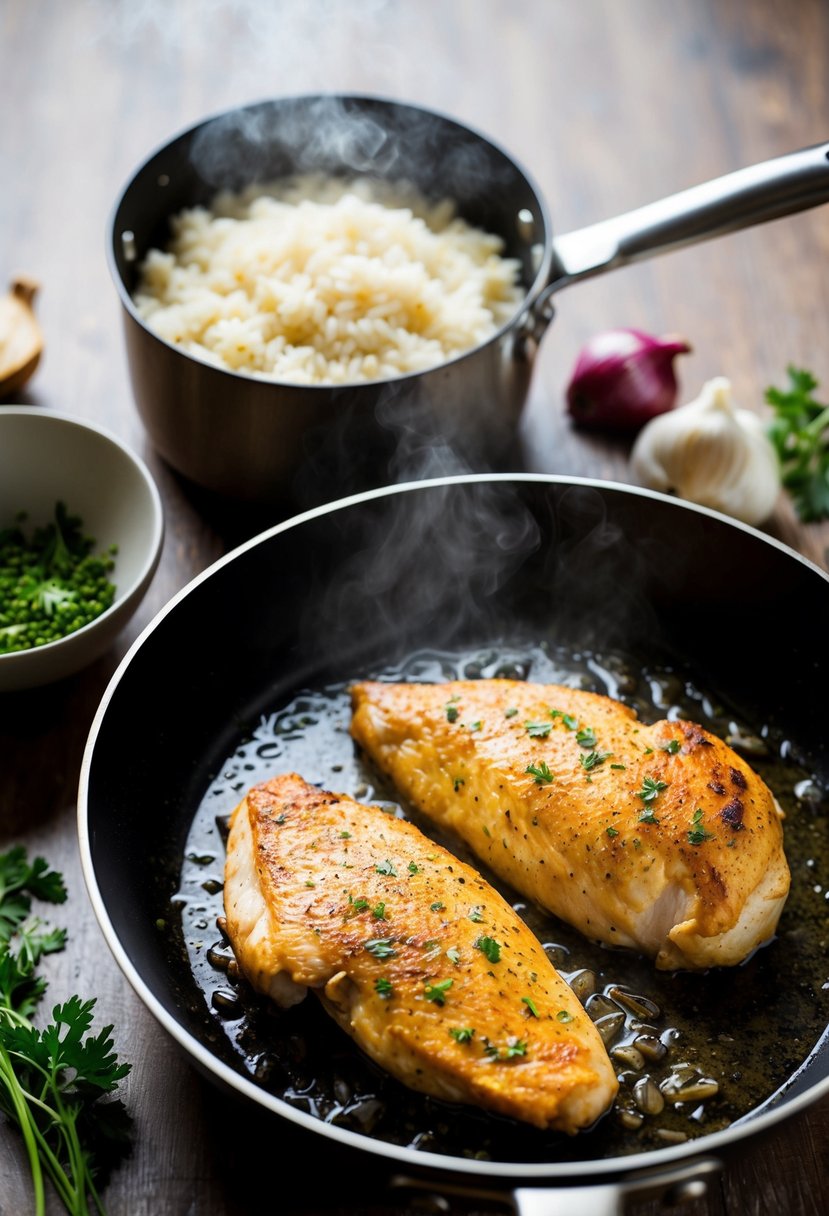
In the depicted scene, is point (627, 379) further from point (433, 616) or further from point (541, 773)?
point (541, 773)

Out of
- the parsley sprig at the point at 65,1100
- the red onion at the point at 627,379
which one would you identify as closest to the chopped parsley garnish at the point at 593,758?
the parsley sprig at the point at 65,1100

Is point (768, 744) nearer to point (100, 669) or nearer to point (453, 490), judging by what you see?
point (453, 490)

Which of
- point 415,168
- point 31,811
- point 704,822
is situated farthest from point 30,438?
point 704,822

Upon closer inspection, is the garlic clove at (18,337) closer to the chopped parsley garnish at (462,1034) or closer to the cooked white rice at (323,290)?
the cooked white rice at (323,290)

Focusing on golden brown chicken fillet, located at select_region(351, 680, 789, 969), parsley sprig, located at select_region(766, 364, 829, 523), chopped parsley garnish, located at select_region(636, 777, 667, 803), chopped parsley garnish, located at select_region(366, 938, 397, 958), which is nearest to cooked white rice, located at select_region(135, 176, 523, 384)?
parsley sprig, located at select_region(766, 364, 829, 523)

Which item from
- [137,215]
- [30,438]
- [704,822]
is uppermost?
[137,215]

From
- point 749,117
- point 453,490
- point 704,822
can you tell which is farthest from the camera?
point 749,117

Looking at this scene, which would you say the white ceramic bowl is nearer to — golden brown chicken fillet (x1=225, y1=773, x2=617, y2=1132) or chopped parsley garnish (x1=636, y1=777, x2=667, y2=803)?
golden brown chicken fillet (x1=225, y1=773, x2=617, y2=1132)
